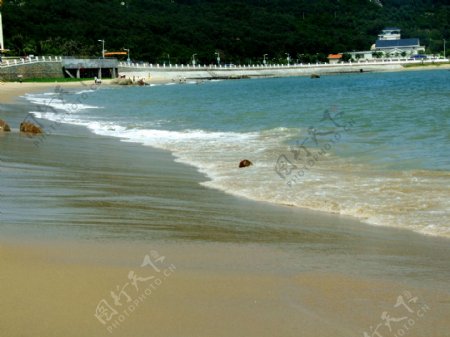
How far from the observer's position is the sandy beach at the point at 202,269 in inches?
179

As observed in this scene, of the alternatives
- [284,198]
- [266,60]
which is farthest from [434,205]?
[266,60]

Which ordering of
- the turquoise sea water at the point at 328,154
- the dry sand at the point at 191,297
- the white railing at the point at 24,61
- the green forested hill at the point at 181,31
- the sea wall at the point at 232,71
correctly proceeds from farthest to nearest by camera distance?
the green forested hill at the point at 181,31 < the sea wall at the point at 232,71 < the white railing at the point at 24,61 < the turquoise sea water at the point at 328,154 < the dry sand at the point at 191,297

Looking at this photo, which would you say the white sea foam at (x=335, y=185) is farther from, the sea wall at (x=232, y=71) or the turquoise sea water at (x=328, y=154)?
the sea wall at (x=232, y=71)

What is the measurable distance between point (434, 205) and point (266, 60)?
14366 centimetres

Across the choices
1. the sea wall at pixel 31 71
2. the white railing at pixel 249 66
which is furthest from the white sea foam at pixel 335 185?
the white railing at pixel 249 66

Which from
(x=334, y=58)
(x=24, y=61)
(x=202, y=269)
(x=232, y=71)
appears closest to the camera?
(x=202, y=269)

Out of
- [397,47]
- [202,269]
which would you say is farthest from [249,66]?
[202,269]

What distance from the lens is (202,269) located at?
5730 millimetres

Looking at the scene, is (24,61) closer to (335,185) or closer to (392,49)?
(335,185)

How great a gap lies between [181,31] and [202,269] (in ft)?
485

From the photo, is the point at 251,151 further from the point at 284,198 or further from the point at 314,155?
the point at 284,198

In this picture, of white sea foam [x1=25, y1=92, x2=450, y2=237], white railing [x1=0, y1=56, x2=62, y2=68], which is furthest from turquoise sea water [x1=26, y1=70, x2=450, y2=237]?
white railing [x1=0, y1=56, x2=62, y2=68]

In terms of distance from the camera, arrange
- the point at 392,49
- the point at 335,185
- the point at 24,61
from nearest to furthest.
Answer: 1. the point at 335,185
2. the point at 24,61
3. the point at 392,49

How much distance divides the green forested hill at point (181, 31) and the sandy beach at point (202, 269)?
97.9m
